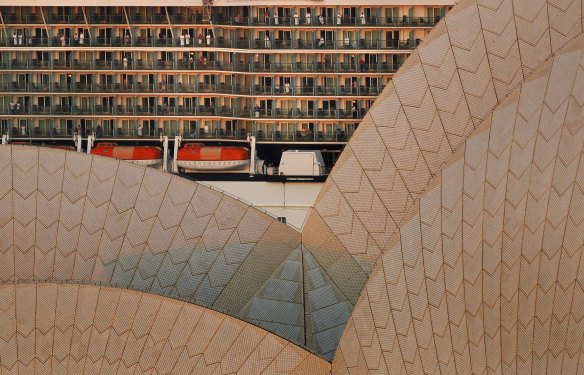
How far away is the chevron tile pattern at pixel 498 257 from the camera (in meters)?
26.3

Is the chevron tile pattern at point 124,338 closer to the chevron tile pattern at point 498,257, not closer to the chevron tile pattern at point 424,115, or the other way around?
the chevron tile pattern at point 498,257

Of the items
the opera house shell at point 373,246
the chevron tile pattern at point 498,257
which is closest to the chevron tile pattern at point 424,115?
the opera house shell at point 373,246

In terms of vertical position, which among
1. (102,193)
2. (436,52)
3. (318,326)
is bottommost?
(318,326)

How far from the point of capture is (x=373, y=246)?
3253cm

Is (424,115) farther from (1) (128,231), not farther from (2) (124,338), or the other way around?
(2) (124,338)

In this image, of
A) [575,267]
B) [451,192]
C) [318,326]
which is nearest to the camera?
[575,267]

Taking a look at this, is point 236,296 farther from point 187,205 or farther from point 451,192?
point 451,192

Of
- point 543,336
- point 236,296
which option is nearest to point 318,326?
point 236,296

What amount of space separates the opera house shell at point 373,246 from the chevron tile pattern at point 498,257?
0.09 ft

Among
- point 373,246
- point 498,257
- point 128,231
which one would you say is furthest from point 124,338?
point 498,257

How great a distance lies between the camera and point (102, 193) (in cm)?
3341

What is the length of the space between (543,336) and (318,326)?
628 centimetres

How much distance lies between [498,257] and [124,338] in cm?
731

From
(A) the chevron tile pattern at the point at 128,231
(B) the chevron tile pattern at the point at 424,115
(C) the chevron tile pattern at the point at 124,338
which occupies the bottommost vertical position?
(C) the chevron tile pattern at the point at 124,338
